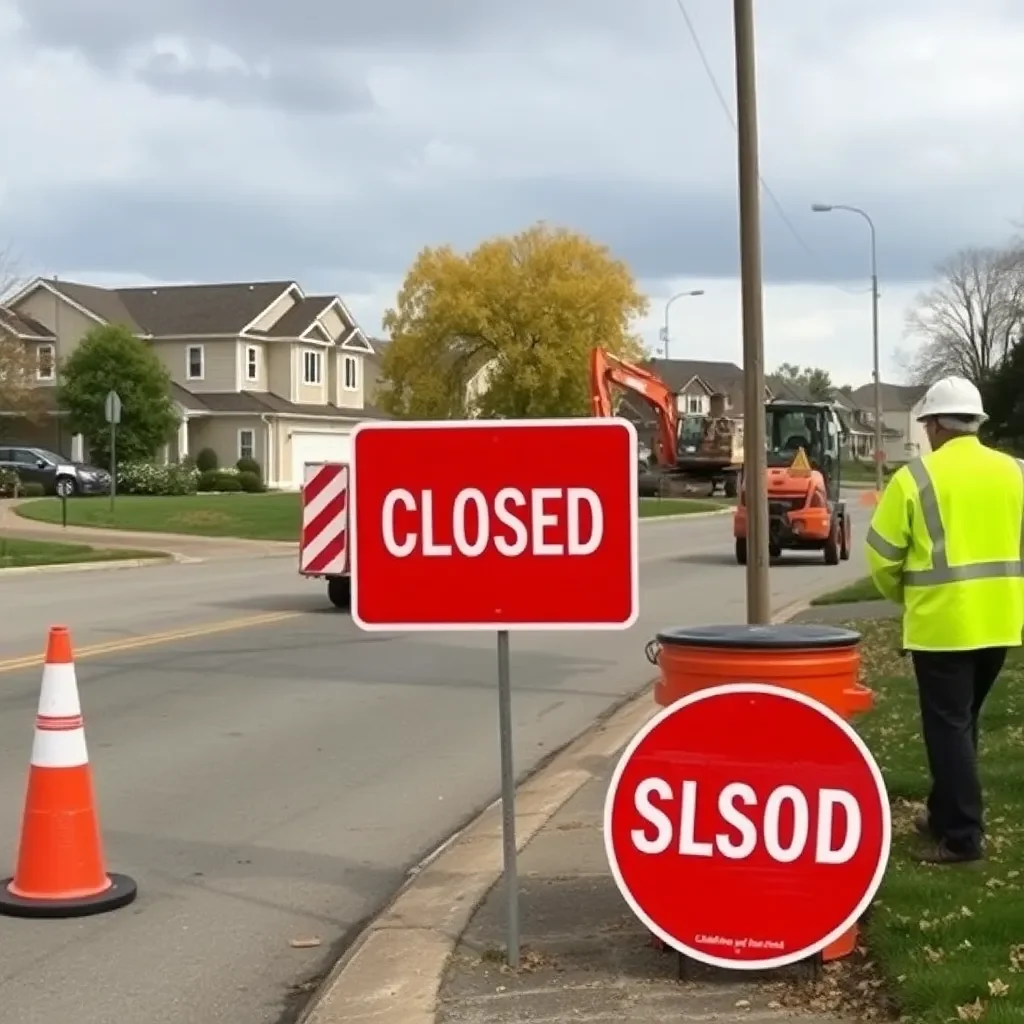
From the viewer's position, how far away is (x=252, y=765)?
940 cm

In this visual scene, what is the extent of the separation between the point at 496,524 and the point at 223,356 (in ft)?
198

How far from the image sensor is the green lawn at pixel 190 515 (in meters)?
35.5

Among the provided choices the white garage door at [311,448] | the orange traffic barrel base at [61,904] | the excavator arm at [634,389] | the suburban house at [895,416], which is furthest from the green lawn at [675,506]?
the suburban house at [895,416]

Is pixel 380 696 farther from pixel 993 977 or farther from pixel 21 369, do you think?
pixel 21 369

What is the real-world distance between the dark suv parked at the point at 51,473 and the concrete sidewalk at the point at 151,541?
13647 mm

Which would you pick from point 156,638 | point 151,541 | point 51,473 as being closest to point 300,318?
point 51,473

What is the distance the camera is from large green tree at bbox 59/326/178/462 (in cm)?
5712

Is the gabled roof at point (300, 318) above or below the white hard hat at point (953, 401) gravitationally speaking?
above

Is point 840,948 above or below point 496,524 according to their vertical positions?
below

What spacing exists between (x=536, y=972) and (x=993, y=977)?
1.39m

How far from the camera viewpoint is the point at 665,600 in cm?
2091

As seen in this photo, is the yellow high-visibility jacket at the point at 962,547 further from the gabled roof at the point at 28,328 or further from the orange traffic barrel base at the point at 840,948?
the gabled roof at the point at 28,328

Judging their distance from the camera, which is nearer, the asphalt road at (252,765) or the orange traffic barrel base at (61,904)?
A: the asphalt road at (252,765)

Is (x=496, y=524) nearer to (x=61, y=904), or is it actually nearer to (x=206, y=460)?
(x=61, y=904)
